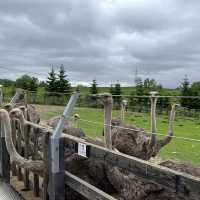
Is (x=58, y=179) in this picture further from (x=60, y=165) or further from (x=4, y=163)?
(x=4, y=163)

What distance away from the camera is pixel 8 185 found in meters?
4.73

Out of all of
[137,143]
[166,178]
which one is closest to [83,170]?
[137,143]

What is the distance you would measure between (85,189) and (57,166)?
0.38 meters

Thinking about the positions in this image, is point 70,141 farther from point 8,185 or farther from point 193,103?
point 193,103

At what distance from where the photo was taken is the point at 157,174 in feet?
7.77

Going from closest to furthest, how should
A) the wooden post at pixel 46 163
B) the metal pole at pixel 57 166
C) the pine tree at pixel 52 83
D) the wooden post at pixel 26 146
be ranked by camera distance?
the metal pole at pixel 57 166 < the wooden post at pixel 46 163 < the wooden post at pixel 26 146 < the pine tree at pixel 52 83

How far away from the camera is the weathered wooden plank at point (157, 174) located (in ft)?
6.96

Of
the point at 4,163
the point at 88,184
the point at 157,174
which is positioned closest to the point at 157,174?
the point at 157,174

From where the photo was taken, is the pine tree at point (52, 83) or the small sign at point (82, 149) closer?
the small sign at point (82, 149)

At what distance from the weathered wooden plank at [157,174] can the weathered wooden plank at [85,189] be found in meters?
0.25

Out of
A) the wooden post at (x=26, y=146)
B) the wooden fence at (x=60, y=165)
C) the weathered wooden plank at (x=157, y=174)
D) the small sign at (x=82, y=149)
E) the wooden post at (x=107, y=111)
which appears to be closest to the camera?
the weathered wooden plank at (x=157, y=174)

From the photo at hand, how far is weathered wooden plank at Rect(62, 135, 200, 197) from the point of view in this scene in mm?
2121

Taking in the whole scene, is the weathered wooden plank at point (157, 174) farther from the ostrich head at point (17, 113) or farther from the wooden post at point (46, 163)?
the ostrich head at point (17, 113)

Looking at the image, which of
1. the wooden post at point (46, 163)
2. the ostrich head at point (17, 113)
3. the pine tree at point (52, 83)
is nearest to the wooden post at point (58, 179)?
the wooden post at point (46, 163)
